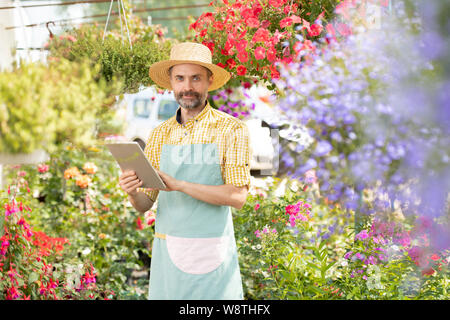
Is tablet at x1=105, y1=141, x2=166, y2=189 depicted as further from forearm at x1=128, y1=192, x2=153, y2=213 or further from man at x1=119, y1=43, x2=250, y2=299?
forearm at x1=128, y1=192, x2=153, y2=213

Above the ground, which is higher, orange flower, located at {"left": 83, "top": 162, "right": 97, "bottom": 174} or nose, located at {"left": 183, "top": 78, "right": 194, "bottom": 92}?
nose, located at {"left": 183, "top": 78, "right": 194, "bottom": 92}

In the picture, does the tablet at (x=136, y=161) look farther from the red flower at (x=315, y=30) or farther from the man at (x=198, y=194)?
the red flower at (x=315, y=30)

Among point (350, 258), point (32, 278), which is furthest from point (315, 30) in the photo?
point (32, 278)

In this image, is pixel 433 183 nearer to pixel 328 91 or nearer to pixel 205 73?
pixel 328 91

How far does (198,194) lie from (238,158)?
0.20 metres

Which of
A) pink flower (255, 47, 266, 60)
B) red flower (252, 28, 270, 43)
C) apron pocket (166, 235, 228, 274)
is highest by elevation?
red flower (252, 28, 270, 43)

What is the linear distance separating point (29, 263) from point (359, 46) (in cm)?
174

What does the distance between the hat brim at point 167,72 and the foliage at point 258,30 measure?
139 mm

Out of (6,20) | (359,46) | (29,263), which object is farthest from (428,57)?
(29,263)

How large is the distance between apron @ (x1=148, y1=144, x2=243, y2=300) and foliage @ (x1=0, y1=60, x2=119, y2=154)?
42 cm

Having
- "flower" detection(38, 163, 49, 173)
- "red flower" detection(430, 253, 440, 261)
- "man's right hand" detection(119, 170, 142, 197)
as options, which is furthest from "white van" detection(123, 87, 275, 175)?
"red flower" detection(430, 253, 440, 261)

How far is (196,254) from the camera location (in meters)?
1.74

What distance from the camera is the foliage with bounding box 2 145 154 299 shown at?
307 cm

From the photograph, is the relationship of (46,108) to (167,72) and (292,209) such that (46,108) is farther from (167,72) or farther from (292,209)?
(292,209)
